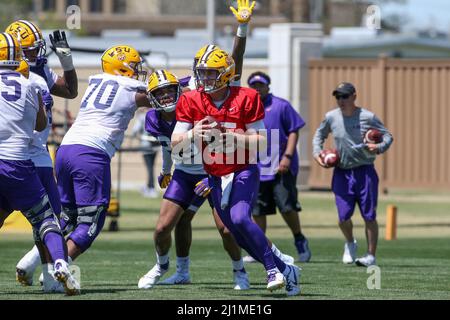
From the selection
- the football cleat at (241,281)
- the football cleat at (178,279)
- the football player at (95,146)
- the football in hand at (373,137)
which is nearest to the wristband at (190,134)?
the football player at (95,146)

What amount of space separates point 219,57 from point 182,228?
2.28 meters

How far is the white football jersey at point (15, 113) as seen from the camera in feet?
33.0

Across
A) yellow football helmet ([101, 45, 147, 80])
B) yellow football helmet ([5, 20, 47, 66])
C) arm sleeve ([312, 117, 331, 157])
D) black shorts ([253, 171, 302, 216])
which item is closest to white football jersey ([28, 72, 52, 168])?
A: yellow football helmet ([5, 20, 47, 66])

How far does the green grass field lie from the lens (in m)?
11.0

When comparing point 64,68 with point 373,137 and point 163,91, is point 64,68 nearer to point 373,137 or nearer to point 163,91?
point 163,91

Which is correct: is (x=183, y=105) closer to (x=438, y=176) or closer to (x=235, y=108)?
(x=235, y=108)

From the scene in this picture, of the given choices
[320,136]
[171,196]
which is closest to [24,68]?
[171,196]

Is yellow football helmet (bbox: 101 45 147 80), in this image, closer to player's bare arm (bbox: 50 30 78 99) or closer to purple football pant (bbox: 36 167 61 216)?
player's bare arm (bbox: 50 30 78 99)

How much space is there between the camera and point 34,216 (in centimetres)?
1027

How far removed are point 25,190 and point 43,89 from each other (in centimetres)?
138

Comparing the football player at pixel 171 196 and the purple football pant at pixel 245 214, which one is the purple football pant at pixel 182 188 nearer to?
the football player at pixel 171 196

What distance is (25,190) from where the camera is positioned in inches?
399

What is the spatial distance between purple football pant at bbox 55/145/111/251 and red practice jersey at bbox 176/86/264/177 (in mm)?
968

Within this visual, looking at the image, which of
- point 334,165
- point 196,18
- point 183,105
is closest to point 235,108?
point 183,105
